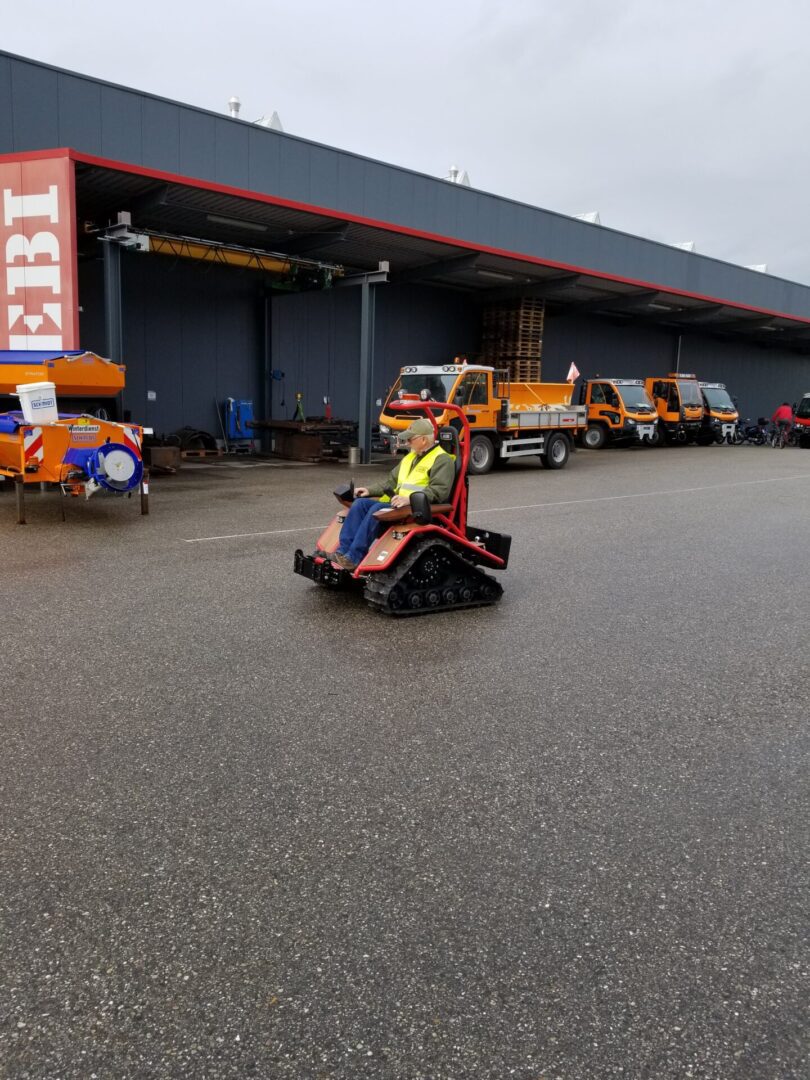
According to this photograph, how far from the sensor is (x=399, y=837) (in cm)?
327

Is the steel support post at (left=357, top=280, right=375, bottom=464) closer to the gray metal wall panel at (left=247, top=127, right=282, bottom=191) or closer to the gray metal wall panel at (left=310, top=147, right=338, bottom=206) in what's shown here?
the gray metal wall panel at (left=310, top=147, right=338, bottom=206)

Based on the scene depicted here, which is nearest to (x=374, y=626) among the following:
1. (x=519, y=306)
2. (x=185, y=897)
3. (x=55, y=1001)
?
A: (x=185, y=897)

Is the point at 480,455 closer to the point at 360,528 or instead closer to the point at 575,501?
the point at 575,501

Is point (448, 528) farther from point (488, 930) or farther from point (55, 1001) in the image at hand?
point (55, 1001)

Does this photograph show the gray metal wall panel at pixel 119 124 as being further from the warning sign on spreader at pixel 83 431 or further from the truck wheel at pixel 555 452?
the truck wheel at pixel 555 452

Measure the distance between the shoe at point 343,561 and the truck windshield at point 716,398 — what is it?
26688 mm

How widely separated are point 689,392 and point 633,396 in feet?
11.6

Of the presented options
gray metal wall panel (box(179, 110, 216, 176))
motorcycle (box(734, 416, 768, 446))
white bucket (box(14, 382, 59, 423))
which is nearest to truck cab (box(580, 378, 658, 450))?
motorcycle (box(734, 416, 768, 446))

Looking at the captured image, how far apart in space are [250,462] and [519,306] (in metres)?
10.8

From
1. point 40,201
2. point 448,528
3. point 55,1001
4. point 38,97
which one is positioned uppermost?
point 38,97

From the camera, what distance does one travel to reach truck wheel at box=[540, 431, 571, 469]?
1984 centimetres

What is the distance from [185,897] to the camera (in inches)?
112

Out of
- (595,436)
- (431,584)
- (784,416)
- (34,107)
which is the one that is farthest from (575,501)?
(784,416)

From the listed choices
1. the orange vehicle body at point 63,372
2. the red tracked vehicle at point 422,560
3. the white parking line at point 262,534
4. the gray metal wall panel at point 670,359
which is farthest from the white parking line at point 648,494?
the gray metal wall panel at point 670,359
